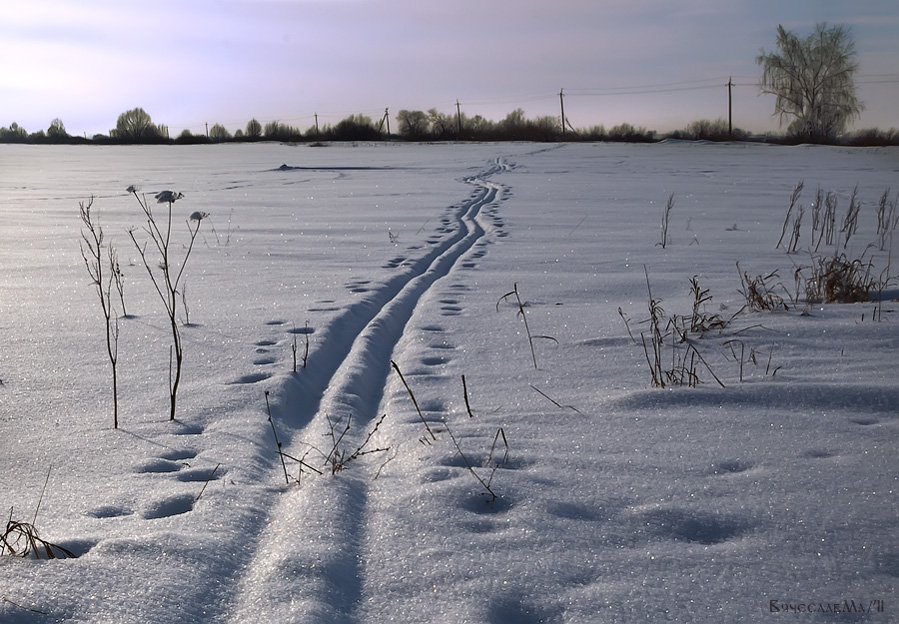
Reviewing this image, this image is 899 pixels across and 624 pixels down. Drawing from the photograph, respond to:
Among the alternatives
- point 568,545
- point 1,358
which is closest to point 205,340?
point 1,358

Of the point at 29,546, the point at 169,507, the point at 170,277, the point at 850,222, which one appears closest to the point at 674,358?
the point at 169,507

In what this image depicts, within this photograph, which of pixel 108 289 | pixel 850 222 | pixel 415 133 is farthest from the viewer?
pixel 415 133

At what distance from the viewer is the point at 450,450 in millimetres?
2137

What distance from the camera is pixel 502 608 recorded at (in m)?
1.42

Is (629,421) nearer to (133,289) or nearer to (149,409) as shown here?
(149,409)

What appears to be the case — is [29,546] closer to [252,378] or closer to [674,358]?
[252,378]

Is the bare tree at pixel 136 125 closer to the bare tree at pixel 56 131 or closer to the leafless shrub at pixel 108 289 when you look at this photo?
the bare tree at pixel 56 131

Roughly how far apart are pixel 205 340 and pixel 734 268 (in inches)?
136

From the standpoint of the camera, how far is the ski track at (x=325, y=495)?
1458 mm

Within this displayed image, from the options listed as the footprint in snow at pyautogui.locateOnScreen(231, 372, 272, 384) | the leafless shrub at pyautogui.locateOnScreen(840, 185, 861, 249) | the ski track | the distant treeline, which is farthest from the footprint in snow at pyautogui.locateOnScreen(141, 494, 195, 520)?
the distant treeline

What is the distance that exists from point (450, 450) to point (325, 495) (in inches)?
16.7

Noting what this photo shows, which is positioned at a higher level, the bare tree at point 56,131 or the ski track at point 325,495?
the bare tree at point 56,131

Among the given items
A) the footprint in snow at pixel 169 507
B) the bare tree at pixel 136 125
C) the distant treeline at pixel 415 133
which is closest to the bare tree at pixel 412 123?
the distant treeline at pixel 415 133

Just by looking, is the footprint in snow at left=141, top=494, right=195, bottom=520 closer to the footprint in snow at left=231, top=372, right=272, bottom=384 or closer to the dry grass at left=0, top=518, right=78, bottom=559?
the dry grass at left=0, top=518, right=78, bottom=559
